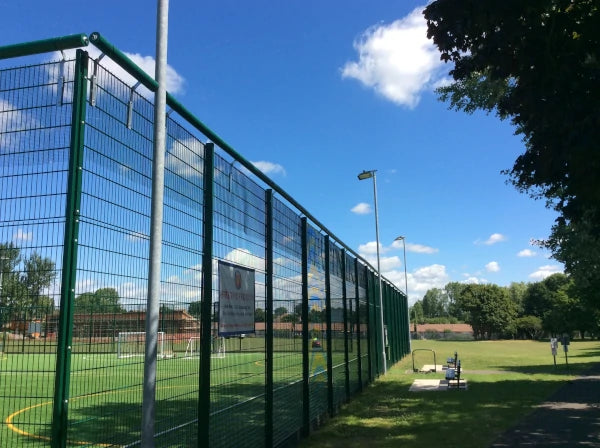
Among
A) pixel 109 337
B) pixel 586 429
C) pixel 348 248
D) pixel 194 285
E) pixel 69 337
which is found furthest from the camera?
pixel 348 248

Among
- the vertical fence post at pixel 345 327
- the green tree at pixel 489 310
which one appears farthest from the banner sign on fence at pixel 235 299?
the green tree at pixel 489 310

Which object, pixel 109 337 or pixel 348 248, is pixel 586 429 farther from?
pixel 109 337

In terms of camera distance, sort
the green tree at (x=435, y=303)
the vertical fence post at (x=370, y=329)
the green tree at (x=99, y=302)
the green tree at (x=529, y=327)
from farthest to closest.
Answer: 1. the green tree at (x=435, y=303)
2. the green tree at (x=529, y=327)
3. the vertical fence post at (x=370, y=329)
4. the green tree at (x=99, y=302)

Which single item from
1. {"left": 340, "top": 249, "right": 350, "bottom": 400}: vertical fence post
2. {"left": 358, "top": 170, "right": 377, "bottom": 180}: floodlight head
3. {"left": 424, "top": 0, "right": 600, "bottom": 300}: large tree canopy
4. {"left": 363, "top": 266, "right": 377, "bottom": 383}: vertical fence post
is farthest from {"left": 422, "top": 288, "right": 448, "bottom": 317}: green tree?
{"left": 424, "top": 0, "right": 600, "bottom": 300}: large tree canopy

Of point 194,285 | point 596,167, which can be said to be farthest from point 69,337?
point 596,167

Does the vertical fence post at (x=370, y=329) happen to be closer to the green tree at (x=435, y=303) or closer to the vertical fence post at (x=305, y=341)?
the vertical fence post at (x=305, y=341)

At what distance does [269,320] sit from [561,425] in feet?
21.2

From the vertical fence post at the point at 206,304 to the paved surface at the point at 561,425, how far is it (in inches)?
206

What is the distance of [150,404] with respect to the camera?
13.1 ft

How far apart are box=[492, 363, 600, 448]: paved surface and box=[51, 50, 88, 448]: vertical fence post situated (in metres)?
7.14

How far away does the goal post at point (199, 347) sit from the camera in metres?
5.28

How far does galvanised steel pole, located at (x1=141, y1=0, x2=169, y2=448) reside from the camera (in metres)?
3.99

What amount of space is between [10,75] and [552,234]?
55.5 ft

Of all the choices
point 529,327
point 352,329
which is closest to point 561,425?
point 352,329
